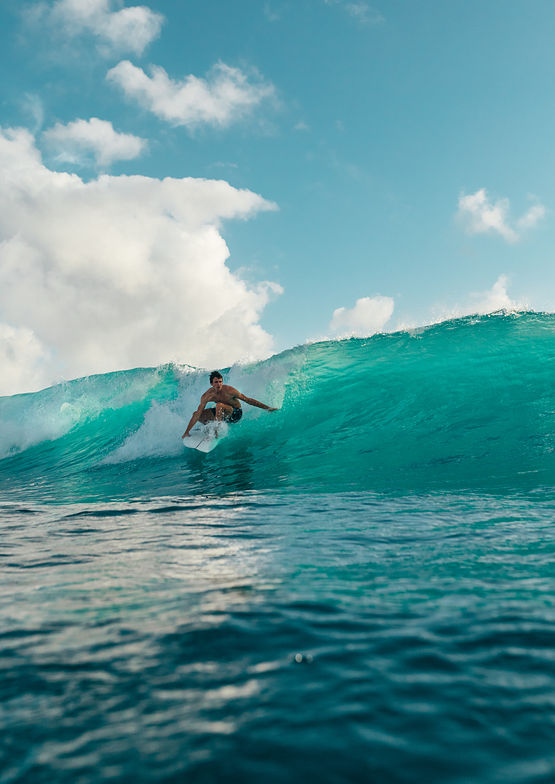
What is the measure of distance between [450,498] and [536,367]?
7.94 meters

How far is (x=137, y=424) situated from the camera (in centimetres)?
1336

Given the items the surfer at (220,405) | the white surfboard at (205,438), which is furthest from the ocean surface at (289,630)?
the surfer at (220,405)

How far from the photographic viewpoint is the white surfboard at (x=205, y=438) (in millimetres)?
10156

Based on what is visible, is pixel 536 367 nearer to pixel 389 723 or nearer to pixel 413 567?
pixel 413 567

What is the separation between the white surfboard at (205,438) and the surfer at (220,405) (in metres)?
0.15

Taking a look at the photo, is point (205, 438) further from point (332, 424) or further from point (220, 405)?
point (332, 424)

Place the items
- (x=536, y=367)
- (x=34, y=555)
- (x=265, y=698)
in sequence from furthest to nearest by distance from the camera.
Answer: (x=536, y=367), (x=34, y=555), (x=265, y=698)

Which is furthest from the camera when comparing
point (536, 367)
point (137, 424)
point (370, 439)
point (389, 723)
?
point (137, 424)

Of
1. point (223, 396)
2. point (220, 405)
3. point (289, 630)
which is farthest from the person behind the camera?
point (220, 405)

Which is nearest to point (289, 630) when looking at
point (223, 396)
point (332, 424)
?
point (223, 396)

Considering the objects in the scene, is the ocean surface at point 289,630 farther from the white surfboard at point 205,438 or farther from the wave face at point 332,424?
the white surfboard at point 205,438

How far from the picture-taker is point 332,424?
405 inches

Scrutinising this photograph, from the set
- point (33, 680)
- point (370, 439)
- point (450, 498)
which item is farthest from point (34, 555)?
point (370, 439)

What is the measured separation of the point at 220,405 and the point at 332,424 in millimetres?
2375
